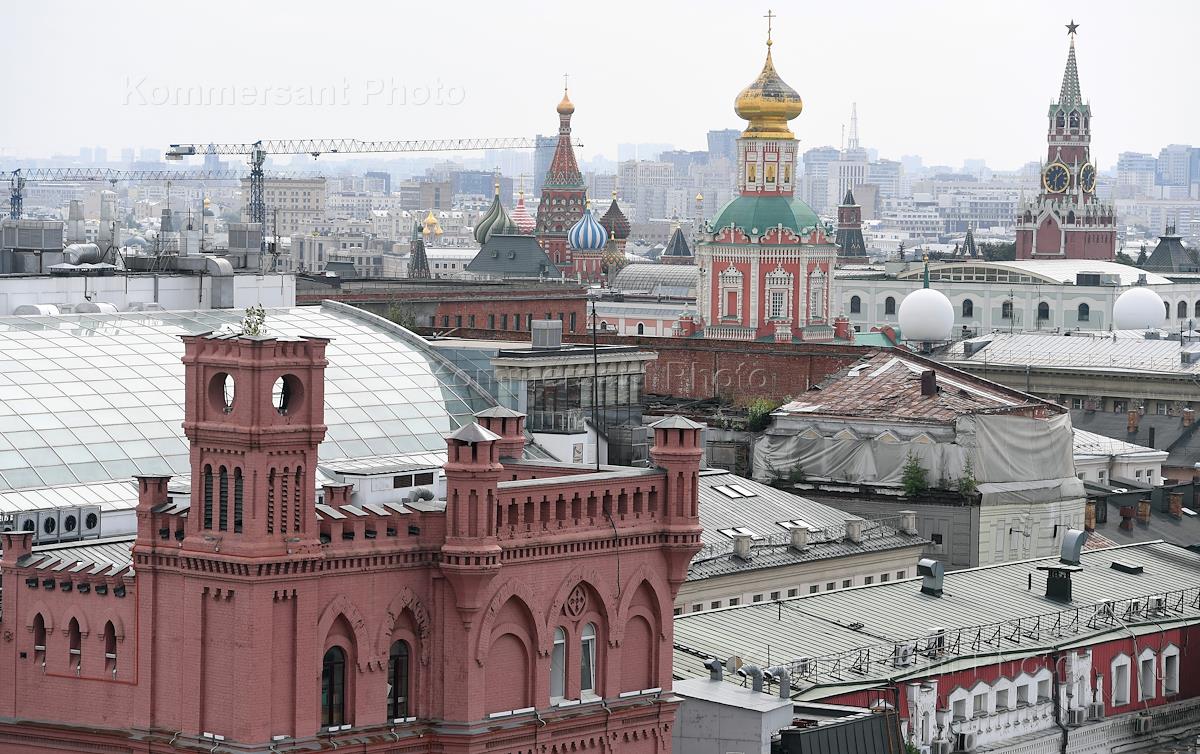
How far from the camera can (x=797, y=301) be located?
17200 centimetres

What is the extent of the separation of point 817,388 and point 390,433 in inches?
1201

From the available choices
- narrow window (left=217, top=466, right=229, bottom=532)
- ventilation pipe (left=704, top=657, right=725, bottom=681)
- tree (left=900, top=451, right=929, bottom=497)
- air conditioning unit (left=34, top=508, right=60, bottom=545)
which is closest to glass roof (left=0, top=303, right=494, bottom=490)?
air conditioning unit (left=34, top=508, right=60, bottom=545)


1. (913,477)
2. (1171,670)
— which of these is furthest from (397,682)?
(913,477)

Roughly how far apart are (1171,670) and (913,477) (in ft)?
59.5

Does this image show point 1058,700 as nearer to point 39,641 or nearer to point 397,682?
point 397,682

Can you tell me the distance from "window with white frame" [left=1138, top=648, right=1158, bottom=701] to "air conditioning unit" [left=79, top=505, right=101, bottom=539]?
24482 mm

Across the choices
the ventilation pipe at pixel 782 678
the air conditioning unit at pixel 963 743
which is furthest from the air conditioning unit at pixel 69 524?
the air conditioning unit at pixel 963 743

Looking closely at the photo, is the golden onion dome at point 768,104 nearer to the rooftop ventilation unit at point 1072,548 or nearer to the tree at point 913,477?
the tree at point 913,477

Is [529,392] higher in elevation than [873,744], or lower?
higher

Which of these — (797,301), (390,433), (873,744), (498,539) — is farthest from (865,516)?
(797,301)

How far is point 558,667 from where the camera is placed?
49719 millimetres

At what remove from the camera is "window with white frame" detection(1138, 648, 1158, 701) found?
66.6 metres

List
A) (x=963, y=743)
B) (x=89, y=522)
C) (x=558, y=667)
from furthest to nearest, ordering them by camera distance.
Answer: (x=963, y=743) < (x=89, y=522) < (x=558, y=667)

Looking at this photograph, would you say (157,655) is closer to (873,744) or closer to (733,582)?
(873,744)
